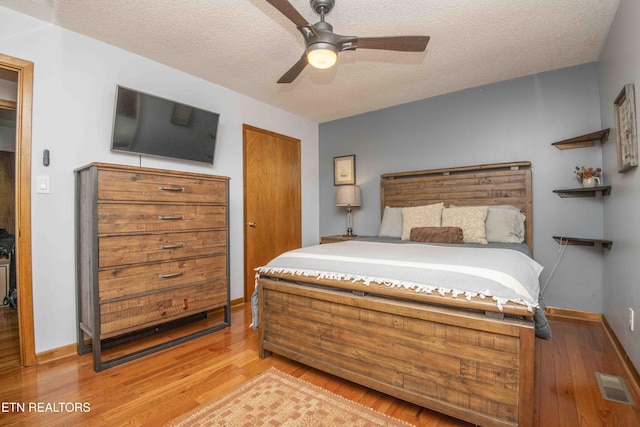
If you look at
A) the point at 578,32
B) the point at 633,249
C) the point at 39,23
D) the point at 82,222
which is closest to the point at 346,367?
the point at 633,249

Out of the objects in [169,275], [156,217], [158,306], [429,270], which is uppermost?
[156,217]

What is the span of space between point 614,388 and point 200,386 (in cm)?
247

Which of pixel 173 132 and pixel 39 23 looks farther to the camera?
pixel 173 132

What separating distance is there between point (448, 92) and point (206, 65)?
2687mm

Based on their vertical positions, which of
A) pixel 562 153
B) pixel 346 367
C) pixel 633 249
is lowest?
pixel 346 367

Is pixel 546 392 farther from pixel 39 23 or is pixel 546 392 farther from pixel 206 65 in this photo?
pixel 39 23

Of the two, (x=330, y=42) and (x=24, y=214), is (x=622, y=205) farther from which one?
(x=24, y=214)

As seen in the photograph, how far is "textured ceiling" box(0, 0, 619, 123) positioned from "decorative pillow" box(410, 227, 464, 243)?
157 centimetres

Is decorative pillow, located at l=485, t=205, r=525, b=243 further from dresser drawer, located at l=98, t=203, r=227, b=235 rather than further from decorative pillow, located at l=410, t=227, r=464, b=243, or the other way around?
dresser drawer, located at l=98, t=203, r=227, b=235

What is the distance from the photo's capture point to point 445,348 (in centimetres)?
144

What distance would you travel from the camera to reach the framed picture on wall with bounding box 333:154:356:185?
434 centimetres

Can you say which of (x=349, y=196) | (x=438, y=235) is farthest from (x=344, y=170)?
(x=438, y=235)

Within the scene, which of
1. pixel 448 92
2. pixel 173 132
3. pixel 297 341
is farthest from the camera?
pixel 448 92

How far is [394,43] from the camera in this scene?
1833mm
